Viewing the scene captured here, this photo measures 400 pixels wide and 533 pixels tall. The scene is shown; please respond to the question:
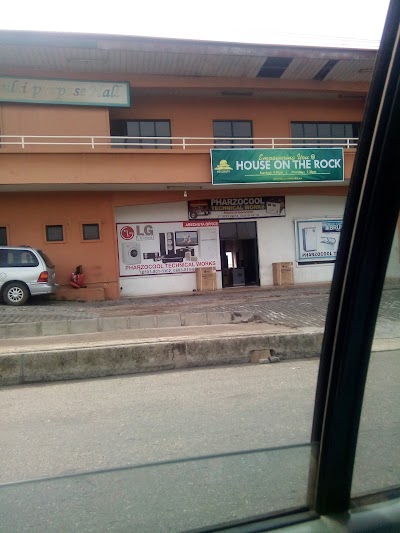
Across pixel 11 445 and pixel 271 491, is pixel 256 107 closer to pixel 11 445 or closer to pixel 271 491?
pixel 11 445

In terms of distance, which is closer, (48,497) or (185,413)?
(48,497)

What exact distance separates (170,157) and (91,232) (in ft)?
14.3

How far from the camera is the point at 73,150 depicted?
1616 centimetres

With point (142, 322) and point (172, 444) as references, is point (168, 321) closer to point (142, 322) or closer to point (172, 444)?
point (142, 322)

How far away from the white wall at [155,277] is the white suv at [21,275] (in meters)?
4.63

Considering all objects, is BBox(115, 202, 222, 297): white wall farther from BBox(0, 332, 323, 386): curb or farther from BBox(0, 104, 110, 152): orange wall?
BBox(0, 332, 323, 386): curb

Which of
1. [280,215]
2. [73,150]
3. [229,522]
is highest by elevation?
[73,150]

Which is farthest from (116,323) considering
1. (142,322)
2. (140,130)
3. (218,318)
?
(140,130)

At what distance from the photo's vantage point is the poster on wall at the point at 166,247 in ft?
61.5

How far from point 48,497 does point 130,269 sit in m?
17.1

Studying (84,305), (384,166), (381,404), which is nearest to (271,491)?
(381,404)

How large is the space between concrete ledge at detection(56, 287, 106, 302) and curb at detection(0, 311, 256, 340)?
6377 mm

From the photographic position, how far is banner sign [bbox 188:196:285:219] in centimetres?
1928

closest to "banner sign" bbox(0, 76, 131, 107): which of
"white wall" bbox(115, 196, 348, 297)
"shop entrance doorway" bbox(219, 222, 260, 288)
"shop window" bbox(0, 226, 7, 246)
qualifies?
"shop window" bbox(0, 226, 7, 246)
